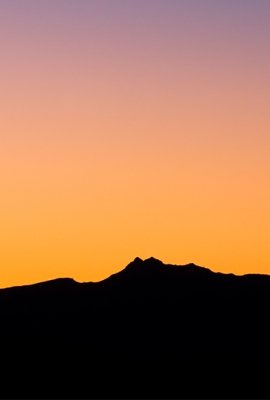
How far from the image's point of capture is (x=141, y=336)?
13100 centimetres

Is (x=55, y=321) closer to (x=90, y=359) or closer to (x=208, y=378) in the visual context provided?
(x=90, y=359)

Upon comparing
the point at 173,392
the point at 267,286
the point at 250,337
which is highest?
the point at 267,286

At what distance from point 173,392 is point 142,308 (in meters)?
29.1

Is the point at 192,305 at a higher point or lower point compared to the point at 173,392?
higher

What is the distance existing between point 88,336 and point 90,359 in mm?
9465

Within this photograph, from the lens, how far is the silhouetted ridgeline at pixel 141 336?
113250mm

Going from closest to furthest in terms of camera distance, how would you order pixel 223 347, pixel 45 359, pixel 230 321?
1. pixel 45 359
2. pixel 223 347
3. pixel 230 321

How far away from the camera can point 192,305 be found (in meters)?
140

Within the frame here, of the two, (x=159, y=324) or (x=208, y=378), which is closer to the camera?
(x=208, y=378)

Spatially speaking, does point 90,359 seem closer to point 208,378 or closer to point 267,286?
point 208,378

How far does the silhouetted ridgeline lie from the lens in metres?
113

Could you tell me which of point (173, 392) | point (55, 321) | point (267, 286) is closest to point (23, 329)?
point (55, 321)

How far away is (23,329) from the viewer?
130 meters

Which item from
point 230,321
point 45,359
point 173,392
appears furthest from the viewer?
point 230,321
